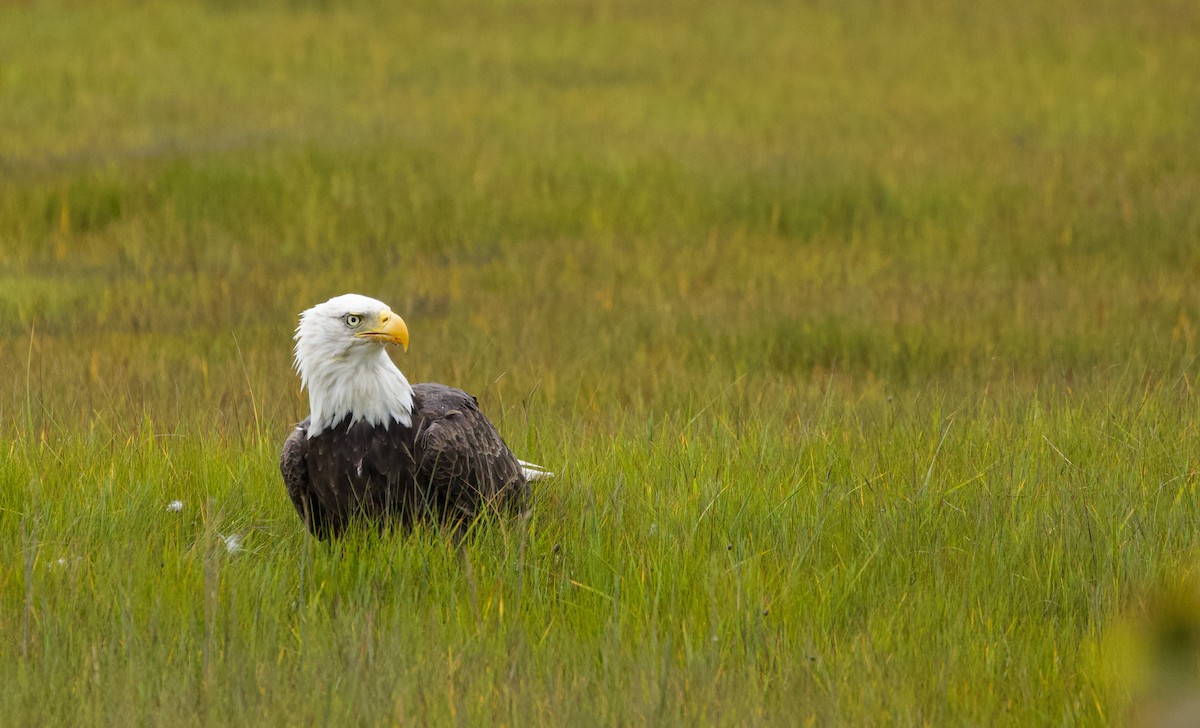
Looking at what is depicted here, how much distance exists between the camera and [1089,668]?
10.6ft

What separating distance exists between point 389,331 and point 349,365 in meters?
0.21

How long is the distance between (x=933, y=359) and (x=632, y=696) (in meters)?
5.26

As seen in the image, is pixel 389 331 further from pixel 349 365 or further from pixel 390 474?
pixel 390 474

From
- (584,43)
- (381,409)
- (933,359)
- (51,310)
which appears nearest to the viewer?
(381,409)

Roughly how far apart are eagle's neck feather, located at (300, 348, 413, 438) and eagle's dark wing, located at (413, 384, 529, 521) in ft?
0.44

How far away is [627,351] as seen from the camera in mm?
7926

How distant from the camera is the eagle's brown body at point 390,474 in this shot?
423cm

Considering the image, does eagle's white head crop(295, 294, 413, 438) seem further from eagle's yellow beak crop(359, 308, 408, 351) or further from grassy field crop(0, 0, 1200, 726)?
grassy field crop(0, 0, 1200, 726)

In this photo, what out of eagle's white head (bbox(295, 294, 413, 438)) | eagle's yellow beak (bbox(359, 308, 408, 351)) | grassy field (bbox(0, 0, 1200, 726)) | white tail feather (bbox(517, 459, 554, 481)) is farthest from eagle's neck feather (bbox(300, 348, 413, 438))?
white tail feather (bbox(517, 459, 554, 481))

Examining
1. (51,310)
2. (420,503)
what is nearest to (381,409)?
(420,503)

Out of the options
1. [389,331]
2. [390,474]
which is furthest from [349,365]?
[390,474]

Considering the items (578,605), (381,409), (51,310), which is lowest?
(51,310)

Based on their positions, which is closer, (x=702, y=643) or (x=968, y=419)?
(x=702, y=643)

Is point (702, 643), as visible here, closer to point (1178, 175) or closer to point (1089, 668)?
point (1089, 668)
